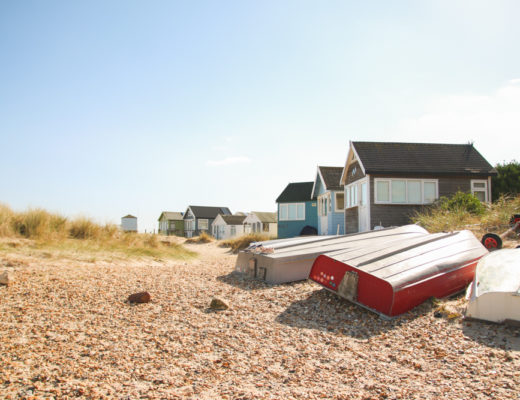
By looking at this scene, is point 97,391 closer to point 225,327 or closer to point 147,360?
point 147,360

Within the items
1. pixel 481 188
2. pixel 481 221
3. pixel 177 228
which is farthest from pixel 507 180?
→ pixel 177 228

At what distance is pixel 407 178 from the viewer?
16.2 m

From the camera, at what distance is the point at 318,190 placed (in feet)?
83.8

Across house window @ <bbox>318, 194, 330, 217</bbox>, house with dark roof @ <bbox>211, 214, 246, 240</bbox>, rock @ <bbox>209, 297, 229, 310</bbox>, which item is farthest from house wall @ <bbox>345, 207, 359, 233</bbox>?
house with dark roof @ <bbox>211, 214, 246, 240</bbox>

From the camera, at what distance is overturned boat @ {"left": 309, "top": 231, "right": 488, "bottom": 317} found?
4.96m

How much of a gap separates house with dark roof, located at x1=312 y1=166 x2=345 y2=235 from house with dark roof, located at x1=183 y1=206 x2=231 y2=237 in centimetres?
3133

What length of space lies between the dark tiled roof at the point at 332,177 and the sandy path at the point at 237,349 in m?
16.7

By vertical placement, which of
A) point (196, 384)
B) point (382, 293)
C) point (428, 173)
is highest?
point (428, 173)

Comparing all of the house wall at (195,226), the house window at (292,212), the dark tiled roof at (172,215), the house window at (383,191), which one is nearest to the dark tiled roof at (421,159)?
the house window at (383,191)

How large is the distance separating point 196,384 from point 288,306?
2.69 m

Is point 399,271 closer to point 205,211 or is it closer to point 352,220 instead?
point 352,220

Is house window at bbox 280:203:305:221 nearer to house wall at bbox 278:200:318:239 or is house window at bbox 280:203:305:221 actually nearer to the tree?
house wall at bbox 278:200:318:239

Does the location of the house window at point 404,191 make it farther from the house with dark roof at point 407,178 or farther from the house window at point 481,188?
the house window at point 481,188

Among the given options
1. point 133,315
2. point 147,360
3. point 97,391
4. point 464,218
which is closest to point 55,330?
point 133,315
